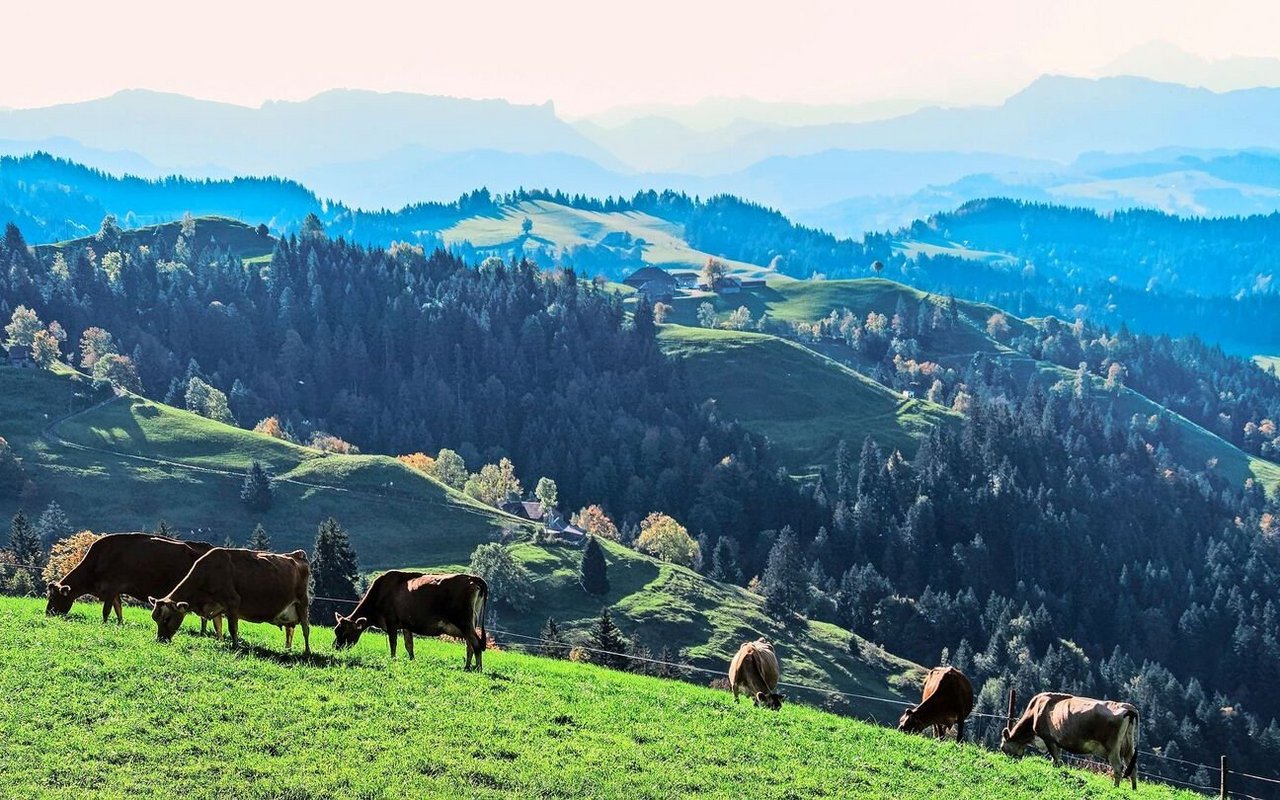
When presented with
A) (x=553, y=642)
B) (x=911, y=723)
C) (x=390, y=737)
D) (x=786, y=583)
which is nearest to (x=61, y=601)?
(x=390, y=737)

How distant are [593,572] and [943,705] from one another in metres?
114

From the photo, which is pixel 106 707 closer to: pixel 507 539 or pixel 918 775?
pixel 918 775

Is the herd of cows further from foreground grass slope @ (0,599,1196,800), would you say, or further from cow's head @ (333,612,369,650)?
foreground grass slope @ (0,599,1196,800)

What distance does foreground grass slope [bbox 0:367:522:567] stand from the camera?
15862cm

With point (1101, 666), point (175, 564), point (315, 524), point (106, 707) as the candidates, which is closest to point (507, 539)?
point (315, 524)

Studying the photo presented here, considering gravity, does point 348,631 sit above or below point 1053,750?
above

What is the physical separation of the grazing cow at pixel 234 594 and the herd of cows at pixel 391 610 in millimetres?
29

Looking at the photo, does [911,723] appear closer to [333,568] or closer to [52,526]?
[333,568]

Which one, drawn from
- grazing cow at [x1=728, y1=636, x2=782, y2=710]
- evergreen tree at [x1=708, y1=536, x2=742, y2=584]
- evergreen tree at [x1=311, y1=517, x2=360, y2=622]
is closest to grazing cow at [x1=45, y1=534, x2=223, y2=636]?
grazing cow at [x1=728, y1=636, x2=782, y2=710]

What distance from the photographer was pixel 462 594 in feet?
125

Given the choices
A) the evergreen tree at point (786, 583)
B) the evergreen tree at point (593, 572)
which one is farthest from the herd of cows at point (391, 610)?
the evergreen tree at point (786, 583)

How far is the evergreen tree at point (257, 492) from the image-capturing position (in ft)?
543

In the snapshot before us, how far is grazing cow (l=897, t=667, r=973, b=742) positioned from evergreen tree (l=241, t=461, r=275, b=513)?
140m

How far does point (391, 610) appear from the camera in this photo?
1529 inches
